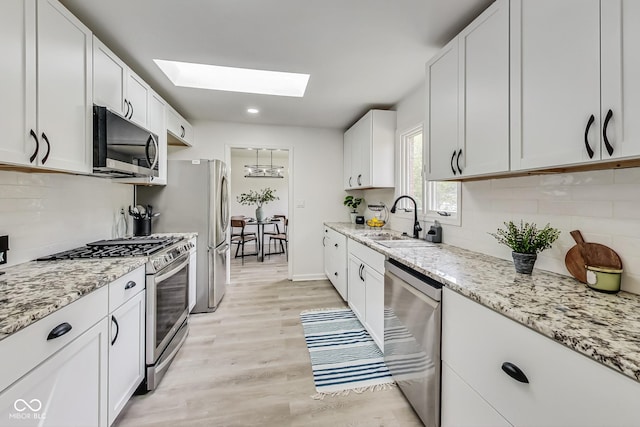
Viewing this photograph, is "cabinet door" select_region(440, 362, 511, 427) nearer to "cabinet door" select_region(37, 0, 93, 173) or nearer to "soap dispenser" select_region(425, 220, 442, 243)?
"soap dispenser" select_region(425, 220, 442, 243)

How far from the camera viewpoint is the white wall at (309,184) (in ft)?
13.1

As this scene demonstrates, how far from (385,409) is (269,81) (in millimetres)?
3069

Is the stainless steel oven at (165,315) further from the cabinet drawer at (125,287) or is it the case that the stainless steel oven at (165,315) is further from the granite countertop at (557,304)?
the granite countertop at (557,304)

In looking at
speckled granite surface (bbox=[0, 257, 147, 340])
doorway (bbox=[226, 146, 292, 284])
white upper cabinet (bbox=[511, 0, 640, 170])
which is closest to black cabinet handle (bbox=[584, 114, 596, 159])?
white upper cabinet (bbox=[511, 0, 640, 170])

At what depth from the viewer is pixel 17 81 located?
1.17 m

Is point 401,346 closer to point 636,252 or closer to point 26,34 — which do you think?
point 636,252

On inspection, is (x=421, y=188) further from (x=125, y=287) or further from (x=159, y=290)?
(x=125, y=287)

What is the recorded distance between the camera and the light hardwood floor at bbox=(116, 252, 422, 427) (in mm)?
1527

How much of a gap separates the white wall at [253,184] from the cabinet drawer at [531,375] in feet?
20.6

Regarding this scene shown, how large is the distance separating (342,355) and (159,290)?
1.48 meters

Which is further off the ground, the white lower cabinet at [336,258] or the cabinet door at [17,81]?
the cabinet door at [17,81]

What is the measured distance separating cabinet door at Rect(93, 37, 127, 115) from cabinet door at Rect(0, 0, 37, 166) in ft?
1.44

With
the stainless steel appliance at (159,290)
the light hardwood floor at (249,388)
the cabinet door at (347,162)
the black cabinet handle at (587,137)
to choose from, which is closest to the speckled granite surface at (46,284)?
the stainless steel appliance at (159,290)

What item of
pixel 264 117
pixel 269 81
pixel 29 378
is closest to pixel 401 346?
pixel 29 378
